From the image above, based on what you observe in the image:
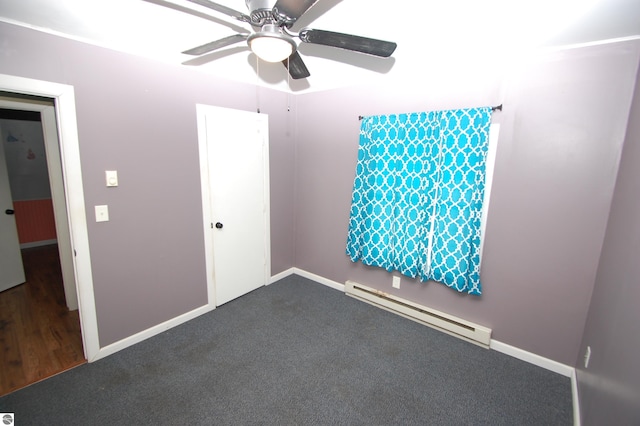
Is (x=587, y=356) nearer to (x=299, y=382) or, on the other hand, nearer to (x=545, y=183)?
(x=545, y=183)

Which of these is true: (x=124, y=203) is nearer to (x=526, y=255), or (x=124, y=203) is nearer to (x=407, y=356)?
(x=407, y=356)

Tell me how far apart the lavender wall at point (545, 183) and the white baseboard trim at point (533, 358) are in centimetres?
4

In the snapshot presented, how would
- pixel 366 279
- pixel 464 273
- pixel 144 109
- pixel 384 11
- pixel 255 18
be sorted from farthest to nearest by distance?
pixel 366 279
pixel 464 273
pixel 144 109
pixel 384 11
pixel 255 18

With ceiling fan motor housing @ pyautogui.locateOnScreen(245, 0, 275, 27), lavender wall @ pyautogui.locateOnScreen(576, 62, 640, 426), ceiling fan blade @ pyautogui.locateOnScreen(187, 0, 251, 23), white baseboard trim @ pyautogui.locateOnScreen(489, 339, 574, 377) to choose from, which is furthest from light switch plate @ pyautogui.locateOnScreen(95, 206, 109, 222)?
white baseboard trim @ pyautogui.locateOnScreen(489, 339, 574, 377)

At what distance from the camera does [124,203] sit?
2.13m

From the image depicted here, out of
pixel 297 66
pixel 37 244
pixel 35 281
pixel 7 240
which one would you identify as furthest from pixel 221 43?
pixel 37 244

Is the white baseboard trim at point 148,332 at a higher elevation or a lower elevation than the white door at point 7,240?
lower

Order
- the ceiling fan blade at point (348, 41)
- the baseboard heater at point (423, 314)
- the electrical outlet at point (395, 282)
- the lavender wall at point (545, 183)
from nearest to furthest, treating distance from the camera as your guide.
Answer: the ceiling fan blade at point (348, 41)
the lavender wall at point (545, 183)
the baseboard heater at point (423, 314)
the electrical outlet at point (395, 282)

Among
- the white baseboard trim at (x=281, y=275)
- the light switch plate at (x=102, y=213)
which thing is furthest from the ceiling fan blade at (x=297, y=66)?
the white baseboard trim at (x=281, y=275)

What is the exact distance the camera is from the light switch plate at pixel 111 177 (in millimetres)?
2021

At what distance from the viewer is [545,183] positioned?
1989 mm

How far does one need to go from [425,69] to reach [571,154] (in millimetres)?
1285

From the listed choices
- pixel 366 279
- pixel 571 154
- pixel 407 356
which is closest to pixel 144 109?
pixel 366 279

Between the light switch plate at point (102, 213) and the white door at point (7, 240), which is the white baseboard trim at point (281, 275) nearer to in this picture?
the light switch plate at point (102, 213)
